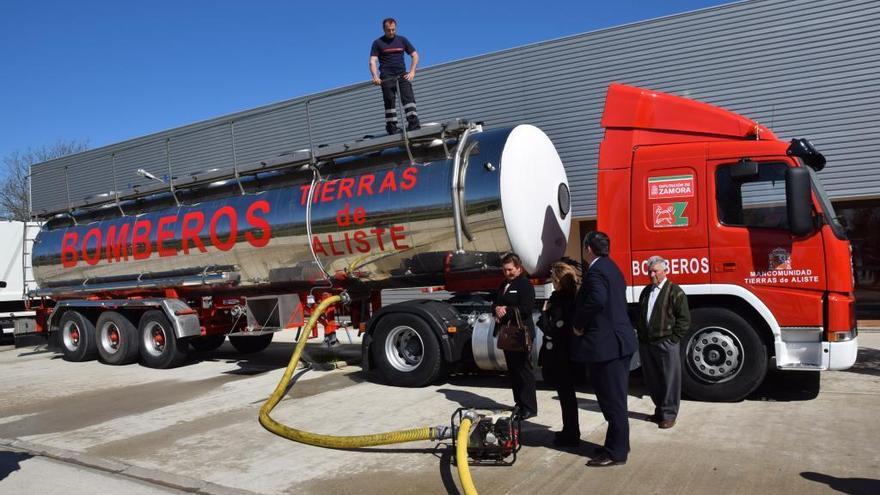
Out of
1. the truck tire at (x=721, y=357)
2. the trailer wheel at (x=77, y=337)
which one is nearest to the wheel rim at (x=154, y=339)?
the trailer wheel at (x=77, y=337)

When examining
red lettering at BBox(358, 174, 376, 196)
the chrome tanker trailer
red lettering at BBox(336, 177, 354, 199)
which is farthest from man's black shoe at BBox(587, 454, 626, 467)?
red lettering at BBox(336, 177, 354, 199)

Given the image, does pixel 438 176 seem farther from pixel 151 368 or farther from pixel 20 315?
pixel 20 315

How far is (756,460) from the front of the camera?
204 inches

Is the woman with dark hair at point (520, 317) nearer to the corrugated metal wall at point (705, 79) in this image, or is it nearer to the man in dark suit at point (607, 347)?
the man in dark suit at point (607, 347)

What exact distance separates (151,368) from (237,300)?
219cm

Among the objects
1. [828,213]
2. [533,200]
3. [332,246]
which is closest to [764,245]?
[828,213]

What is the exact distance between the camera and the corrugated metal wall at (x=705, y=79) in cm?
1330

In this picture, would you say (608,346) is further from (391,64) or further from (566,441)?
(391,64)

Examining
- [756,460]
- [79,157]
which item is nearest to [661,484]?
[756,460]

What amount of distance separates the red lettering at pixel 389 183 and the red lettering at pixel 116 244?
5638mm

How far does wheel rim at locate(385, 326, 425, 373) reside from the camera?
858 cm

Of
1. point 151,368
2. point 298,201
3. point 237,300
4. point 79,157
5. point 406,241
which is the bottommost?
point 151,368

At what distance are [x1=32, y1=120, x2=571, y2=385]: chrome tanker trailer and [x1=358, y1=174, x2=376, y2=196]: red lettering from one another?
3 cm

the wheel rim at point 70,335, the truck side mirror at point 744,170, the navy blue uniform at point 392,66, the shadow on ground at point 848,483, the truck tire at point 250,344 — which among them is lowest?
the truck tire at point 250,344
